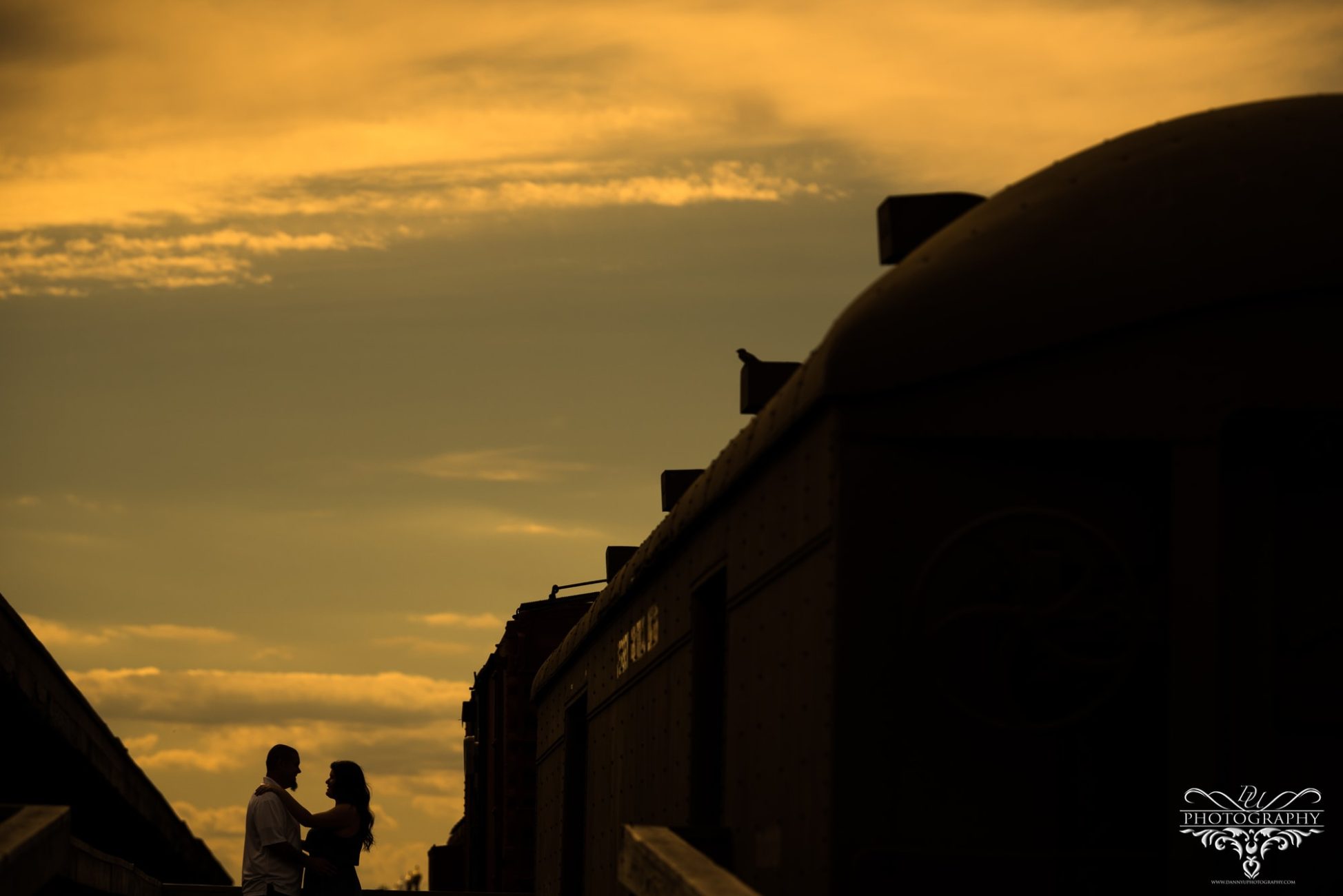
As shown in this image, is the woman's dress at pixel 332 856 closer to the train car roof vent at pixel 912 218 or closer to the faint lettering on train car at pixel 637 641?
the faint lettering on train car at pixel 637 641

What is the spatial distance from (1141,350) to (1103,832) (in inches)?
59.2

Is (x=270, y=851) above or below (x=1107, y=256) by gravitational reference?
below

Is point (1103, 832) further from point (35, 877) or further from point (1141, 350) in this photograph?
point (35, 877)

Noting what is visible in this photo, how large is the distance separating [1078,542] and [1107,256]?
3.07 feet

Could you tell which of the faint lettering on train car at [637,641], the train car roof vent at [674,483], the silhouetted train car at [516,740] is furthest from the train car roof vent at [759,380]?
the silhouetted train car at [516,740]

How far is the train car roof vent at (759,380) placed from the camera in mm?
8453

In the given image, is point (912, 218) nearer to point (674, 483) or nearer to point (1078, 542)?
point (1078, 542)

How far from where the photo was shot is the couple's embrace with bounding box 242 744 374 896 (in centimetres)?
982

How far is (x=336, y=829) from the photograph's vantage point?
995 centimetres

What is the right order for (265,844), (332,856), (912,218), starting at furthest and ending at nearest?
(332,856), (265,844), (912,218)

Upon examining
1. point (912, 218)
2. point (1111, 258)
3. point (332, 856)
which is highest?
point (912, 218)

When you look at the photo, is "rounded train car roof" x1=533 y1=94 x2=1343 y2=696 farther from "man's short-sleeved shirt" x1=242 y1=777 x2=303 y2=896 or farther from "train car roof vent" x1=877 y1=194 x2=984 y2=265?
"man's short-sleeved shirt" x1=242 y1=777 x2=303 y2=896

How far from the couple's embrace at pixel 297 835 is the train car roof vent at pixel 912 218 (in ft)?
15.1

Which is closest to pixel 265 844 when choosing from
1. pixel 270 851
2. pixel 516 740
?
pixel 270 851
